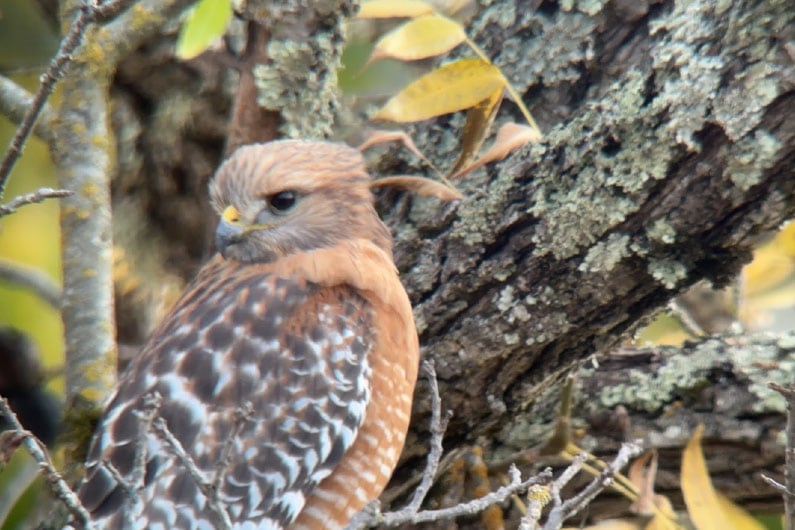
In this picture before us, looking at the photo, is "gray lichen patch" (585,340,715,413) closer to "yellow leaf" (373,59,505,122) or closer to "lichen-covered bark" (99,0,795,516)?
"lichen-covered bark" (99,0,795,516)

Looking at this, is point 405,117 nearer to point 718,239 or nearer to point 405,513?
point 718,239

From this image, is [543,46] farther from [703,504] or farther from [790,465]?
[790,465]

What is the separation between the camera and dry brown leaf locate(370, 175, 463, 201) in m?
3.35

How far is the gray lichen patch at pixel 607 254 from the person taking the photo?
3.11m

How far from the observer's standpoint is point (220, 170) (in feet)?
11.8

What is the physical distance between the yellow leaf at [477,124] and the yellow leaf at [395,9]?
0.94 feet

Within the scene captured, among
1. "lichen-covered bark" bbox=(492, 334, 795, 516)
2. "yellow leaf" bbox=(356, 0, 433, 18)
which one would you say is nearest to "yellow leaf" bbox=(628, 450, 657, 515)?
"lichen-covered bark" bbox=(492, 334, 795, 516)

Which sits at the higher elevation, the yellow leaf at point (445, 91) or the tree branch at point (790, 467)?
the yellow leaf at point (445, 91)

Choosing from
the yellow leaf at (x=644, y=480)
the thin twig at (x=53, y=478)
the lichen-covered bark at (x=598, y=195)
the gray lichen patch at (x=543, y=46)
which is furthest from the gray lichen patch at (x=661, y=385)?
the thin twig at (x=53, y=478)

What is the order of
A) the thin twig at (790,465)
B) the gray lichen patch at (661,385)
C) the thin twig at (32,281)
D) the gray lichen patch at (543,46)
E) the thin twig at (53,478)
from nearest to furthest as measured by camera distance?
1. the thin twig at (53,478)
2. the thin twig at (790,465)
3. the gray lichen patch at (543,46)
4. the gray lichen patch at (661,385)
5. the thin twig at (32,281)

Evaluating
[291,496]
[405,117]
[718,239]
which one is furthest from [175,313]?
[718,239]

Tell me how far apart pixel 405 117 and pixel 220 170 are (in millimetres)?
789

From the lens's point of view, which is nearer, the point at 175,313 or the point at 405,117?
the point at 405,117

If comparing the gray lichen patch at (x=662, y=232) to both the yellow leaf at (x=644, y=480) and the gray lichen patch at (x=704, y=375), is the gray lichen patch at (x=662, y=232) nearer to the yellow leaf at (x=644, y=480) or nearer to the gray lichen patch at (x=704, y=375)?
the yellow leaf at (x=644, y=480)
